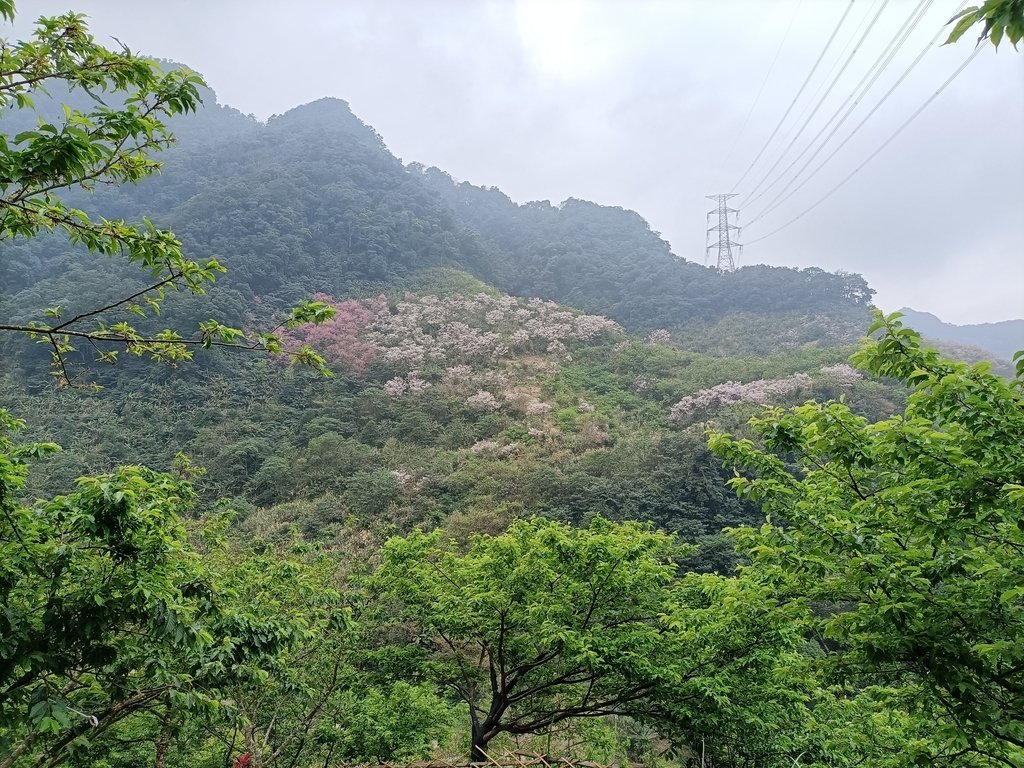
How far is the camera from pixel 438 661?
833cm

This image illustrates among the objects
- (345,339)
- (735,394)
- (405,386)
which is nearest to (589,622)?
(735,394)

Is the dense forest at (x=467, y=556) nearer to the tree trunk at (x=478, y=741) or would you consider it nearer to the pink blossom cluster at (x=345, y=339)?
the tree trunk at (x=478, y=741)

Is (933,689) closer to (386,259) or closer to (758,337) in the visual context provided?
(758,337)

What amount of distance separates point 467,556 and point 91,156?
7.30 metres

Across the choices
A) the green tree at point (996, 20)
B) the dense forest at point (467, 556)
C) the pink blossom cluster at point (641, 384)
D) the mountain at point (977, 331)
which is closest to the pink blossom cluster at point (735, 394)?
the dense forest at point (467, 556)

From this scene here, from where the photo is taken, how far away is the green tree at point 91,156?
2.49m

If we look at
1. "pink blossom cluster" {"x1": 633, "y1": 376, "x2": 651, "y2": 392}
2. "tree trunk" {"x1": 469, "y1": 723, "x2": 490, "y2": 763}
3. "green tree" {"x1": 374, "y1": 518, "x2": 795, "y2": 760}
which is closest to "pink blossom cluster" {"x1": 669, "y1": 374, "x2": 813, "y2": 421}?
"pink blossom cluster" {"x1": 633, "y1": 376, "x2": 651, "y2": 392}

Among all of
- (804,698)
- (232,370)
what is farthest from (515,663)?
(232,370)

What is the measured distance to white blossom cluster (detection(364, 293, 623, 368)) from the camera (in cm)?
2903

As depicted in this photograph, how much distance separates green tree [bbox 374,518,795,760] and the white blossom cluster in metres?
21.1

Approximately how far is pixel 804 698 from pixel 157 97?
779 centimetres

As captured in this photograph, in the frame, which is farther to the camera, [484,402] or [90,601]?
[484,402]

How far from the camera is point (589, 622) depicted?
6973mm

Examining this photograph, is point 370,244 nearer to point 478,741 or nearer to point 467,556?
point 467,556
